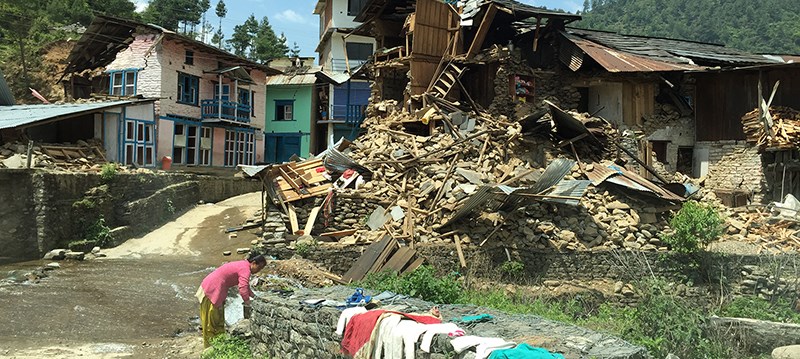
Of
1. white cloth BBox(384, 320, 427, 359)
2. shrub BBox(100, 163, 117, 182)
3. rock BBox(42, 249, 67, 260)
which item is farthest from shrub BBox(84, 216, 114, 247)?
white cloth BBox(384, 320, 427, 359)

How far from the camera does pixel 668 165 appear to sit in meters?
24.7

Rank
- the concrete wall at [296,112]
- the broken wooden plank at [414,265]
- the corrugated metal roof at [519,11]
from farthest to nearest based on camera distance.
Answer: the concrete wall at [296,112] → the corrugated metal roof at [519,11] → the broken wooden plank at [414,265]

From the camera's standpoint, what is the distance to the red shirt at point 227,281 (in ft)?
31.3

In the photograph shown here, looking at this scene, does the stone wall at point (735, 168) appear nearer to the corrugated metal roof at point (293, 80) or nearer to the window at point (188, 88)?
the corrugated metal roof at point (293, 80)

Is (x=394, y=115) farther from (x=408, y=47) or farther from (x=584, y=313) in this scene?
(x=584, y=313)

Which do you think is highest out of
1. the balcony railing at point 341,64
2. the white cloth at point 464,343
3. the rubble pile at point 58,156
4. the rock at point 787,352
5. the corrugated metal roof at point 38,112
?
the balcony railing at point 341,64

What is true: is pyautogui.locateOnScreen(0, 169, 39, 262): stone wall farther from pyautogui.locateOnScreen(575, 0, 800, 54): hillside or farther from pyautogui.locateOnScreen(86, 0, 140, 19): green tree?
pyautogui.locateOnScreen(575, 0, 800, 54): hillside

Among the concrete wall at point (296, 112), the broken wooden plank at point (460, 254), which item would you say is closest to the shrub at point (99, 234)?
the broken wooden plank at point (460, 254)

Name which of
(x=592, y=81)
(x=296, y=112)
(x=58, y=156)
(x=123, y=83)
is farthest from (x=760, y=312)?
(x=296, y=112)

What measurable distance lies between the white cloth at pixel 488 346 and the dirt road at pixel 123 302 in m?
6.90

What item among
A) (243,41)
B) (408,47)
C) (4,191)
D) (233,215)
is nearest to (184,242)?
(233,215)

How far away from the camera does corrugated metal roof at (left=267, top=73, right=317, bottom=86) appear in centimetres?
3934

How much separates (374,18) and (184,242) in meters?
13.8

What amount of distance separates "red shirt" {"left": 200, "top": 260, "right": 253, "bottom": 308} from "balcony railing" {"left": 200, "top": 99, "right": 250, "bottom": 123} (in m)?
24.3
